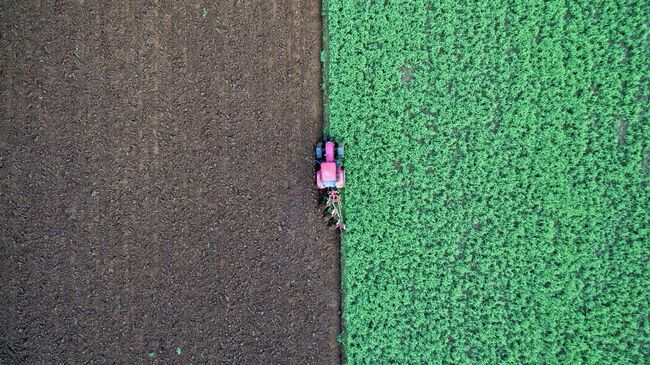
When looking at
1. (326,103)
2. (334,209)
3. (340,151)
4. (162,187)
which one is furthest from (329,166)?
(162,187)

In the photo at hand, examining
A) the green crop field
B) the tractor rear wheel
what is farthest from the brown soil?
the green crop field

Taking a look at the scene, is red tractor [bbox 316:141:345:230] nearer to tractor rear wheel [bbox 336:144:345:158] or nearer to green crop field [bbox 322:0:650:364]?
tractor rear wheel [bbox 336:144:345:158]

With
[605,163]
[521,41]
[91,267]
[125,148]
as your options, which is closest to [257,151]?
[125,148]

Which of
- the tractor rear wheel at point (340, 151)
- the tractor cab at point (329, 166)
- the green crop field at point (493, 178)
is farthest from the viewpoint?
the tractor rear wheel at point (340, 151)

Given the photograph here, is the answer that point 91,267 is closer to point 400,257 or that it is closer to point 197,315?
point 197,315

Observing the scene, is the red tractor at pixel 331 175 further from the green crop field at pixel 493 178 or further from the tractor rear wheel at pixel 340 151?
the green crop field at pixel 493 178

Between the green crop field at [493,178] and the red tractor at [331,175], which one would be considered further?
the green crop field at [493,178]

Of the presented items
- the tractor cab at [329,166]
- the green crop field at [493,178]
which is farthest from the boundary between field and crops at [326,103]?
the tractor cab at [329,166]
